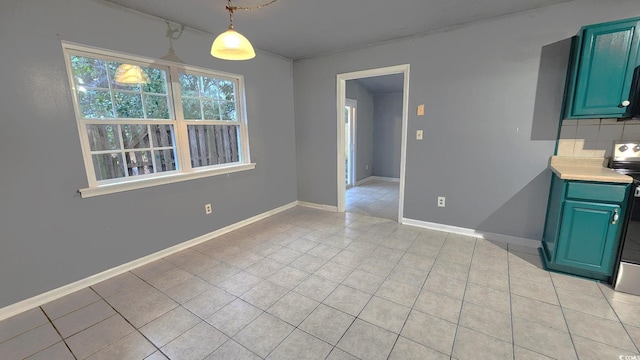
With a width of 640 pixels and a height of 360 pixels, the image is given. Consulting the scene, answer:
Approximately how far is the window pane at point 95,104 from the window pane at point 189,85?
720 millimetres

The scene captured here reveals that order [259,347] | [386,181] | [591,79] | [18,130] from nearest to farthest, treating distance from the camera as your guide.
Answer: [259,347] → [18,130] → [591,79] → [386,181]

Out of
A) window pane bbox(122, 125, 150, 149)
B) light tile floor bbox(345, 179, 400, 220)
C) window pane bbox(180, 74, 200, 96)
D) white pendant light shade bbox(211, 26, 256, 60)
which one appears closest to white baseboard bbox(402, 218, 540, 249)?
light tile floor bbox(345, 179, 400, 220)

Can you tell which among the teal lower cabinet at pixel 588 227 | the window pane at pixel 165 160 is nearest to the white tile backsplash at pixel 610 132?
the teal lower cabinet at pixel 588 227

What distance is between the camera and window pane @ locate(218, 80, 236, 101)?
3.34m

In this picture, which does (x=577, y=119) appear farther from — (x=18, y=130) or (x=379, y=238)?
(x=18, y=130)

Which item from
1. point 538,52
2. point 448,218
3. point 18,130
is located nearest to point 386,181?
point 448,218

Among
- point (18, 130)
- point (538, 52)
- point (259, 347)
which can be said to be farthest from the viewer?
point (538, 52)

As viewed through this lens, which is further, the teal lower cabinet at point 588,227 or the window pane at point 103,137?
the window pane at point 103,137

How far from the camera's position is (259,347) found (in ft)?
5.30

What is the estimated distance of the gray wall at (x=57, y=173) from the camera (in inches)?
74.2

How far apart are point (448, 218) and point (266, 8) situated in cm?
312

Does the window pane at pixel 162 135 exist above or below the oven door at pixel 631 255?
above

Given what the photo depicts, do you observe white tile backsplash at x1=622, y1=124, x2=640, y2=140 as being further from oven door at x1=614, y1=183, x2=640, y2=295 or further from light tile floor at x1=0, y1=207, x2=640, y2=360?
light tile floor at x1=0, y1=207, x2=640, y2=360

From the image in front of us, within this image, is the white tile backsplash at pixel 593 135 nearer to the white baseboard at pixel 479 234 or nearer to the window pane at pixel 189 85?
the white baseboard at pixel 479 234
